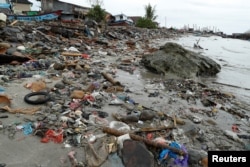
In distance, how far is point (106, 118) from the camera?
4.09 meters

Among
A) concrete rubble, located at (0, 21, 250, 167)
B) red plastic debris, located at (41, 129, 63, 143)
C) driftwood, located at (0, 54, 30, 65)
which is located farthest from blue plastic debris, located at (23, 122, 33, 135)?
driftwood, located at (0, 54, 30, 65)

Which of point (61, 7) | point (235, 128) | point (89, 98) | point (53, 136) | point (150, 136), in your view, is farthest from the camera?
point (61, 7)

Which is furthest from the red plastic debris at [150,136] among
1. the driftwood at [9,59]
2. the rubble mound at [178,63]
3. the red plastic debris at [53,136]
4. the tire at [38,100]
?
the driftwood at [9,59]

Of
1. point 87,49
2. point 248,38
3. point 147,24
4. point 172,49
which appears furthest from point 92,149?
point 248,38

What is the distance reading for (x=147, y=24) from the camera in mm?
42188

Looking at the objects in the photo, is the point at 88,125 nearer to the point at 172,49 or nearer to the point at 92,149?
the point at 92,149

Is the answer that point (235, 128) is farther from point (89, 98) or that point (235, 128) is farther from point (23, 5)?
point (23, 5)

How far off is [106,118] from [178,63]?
549 cm

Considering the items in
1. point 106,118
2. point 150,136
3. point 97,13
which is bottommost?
point 150,136

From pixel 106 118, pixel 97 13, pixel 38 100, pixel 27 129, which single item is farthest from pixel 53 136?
pixel 97 13

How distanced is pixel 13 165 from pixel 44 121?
102 centimetres

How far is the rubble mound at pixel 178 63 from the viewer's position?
8.63 m

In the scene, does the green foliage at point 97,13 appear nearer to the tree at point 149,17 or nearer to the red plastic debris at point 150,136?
the tree at point 149,17

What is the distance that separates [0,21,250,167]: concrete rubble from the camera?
2.97 meters
